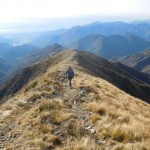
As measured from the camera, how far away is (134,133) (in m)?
14.3

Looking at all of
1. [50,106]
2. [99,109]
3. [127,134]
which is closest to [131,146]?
[127,134]

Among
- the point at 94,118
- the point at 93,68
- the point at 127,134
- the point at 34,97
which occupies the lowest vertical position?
the point at 93,68

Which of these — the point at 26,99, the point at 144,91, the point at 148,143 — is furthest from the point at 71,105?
the point at 144,91

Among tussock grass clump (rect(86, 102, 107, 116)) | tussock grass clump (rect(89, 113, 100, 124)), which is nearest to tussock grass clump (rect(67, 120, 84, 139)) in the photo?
tussock grass clump (rect(89, 113, 100, 124))

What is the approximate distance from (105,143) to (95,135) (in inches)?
47.6

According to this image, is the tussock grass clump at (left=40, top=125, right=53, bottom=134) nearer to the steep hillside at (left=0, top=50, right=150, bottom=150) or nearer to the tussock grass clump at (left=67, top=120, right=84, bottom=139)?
the steep hillside at (left=0, top=50, right=150, bottom=150)

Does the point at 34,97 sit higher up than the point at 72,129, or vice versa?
the point at 72,129

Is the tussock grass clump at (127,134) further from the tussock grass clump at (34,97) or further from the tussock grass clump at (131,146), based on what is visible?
the tussock grass clump at (34,97)

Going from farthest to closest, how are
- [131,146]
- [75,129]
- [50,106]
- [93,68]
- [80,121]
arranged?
[93,68]
[50,106]
[80,121]
[75,129]
[131,146]

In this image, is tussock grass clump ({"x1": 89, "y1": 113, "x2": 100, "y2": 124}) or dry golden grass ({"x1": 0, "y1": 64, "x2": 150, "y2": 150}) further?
tussock grass clump ({"x1": 89, "y1": 113, "x2": 100, "y2": 124})

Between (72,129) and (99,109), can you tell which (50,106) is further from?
(72,129)

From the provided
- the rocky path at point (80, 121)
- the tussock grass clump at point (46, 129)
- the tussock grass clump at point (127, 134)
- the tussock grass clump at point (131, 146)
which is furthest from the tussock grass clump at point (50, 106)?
the tussock grass clump at point (131, 146)

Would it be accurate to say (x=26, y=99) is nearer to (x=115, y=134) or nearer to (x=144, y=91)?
(x=115, y=134)

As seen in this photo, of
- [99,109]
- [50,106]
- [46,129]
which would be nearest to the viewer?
[46,129]
